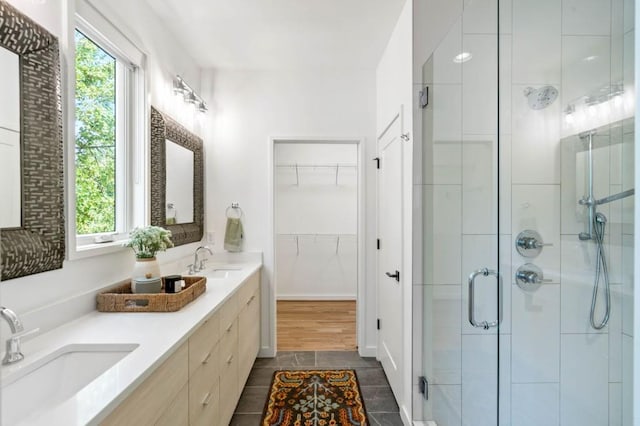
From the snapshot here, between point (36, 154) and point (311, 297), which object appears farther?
point (311, 297)

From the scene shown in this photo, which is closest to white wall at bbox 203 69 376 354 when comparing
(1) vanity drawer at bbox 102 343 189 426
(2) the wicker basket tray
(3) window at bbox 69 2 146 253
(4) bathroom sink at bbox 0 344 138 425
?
(3) window at bbox 69 2 146 253

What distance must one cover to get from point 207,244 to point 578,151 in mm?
2808

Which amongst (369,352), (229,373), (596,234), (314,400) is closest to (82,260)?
(229,373)

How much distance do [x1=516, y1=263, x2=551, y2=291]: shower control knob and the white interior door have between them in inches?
26.6

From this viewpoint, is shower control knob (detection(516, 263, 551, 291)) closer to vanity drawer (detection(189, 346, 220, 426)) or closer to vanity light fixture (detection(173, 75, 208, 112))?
vanity drawer (detection(189, 346, 220, 426))

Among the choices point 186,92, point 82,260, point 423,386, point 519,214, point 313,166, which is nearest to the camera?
point 82,260

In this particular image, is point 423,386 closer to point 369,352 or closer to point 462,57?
point 369,352

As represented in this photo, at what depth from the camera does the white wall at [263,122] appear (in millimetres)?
3125

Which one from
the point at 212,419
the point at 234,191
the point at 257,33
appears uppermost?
the point at 257,33

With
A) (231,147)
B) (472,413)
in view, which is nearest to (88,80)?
(231,147)

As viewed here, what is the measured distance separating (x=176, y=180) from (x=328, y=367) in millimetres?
1972

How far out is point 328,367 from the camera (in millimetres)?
2818

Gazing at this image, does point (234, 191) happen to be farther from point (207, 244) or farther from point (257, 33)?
point (257, 33)

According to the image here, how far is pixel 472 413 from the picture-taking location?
1.71 m
